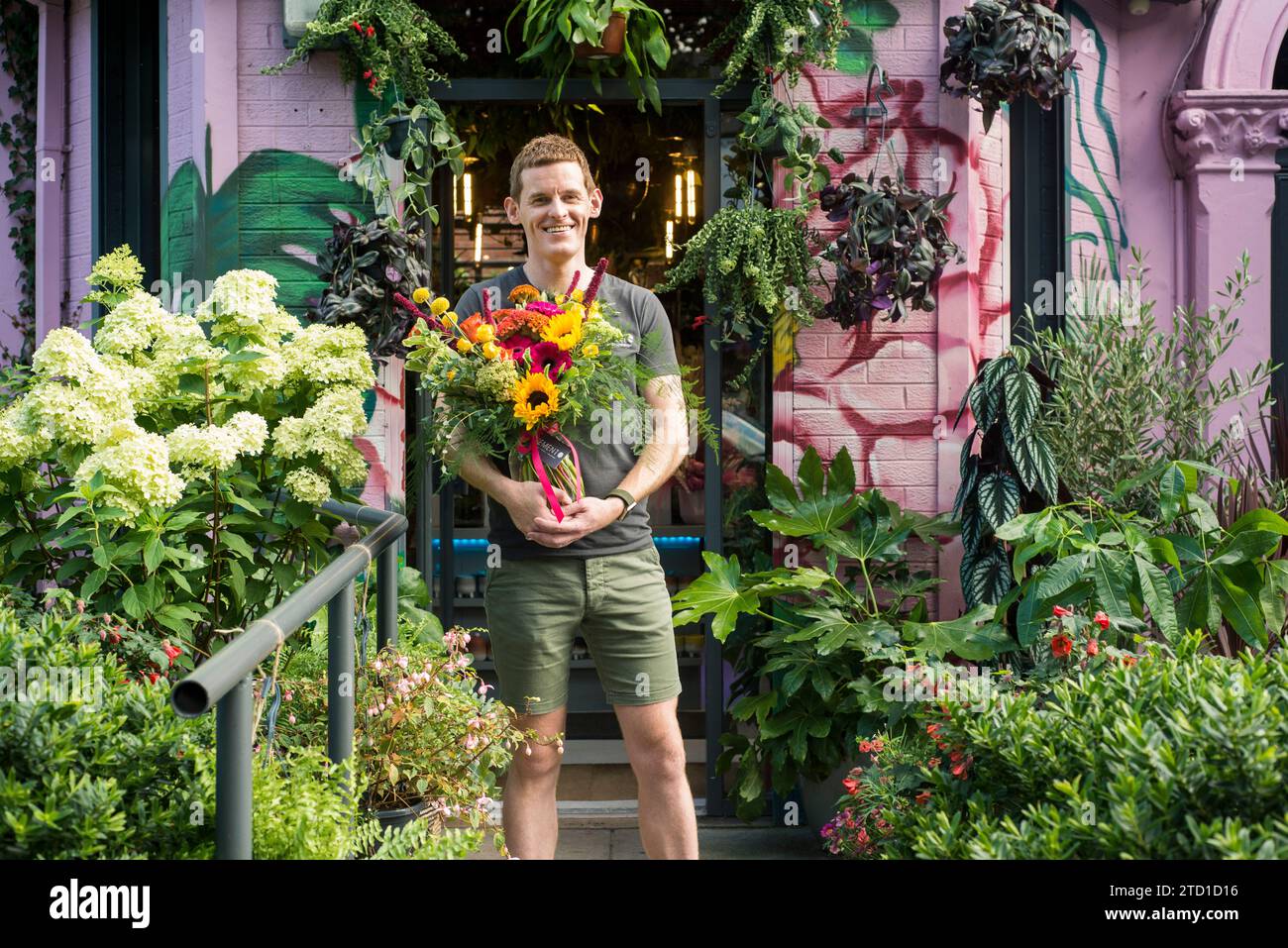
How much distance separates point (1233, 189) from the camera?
5129 millimetres

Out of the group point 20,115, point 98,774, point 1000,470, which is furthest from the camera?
point 20,115

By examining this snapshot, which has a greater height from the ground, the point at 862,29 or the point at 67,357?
the point at 862,29

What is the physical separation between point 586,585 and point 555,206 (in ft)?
3.27

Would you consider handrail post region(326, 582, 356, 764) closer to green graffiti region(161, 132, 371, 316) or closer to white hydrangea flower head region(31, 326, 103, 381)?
white hydrangea flower head region(31, 326, 103, 381)

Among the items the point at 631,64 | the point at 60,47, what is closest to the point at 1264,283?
the point at 631,64

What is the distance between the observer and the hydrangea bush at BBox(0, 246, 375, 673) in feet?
8.82

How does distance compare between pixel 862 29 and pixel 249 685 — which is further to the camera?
pixel 862 29

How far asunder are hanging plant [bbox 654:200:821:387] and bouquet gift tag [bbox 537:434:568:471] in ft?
4.18

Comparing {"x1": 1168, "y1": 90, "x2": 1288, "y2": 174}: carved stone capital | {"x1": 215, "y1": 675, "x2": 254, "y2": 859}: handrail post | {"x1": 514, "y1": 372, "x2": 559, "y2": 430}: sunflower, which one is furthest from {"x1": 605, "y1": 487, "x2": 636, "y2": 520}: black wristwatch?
{"x1": 1168, "y1": 90, "x2": 1288, "y2": 174}: carved stone capital

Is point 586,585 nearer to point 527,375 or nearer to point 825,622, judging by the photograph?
point 527,375

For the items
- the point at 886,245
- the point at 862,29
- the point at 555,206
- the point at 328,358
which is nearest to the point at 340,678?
the point at 328,358

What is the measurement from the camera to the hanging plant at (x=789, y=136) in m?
4.29
